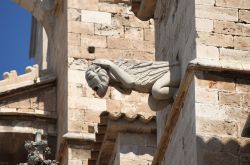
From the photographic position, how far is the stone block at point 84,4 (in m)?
20.6

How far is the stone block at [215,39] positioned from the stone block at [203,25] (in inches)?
1.8

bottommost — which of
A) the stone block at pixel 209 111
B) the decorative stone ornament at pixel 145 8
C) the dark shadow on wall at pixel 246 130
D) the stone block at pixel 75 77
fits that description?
the dark shadow on wall at pixel 246 130

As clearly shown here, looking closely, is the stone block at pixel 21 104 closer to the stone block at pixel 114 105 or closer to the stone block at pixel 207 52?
the stone block at pixel 114 105

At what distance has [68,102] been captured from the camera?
19.7 metres

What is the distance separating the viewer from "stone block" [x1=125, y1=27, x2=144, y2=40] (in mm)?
20500

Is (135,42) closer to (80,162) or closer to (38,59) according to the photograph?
(80,162)

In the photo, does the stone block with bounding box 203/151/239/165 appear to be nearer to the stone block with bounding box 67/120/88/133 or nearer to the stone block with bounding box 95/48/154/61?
the stone block with bounding box 67/120/88/133

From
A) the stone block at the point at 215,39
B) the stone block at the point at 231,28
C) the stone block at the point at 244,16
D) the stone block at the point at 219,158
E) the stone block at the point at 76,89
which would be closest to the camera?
the stone block at the point at 219,158

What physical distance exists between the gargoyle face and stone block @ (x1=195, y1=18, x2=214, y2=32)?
1.06 m

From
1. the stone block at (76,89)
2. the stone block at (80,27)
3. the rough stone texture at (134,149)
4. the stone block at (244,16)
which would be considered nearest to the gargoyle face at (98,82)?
the stone block at (244,16)

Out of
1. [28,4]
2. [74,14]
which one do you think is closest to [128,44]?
[74,14]

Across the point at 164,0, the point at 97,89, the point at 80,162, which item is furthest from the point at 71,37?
the point at 97,89

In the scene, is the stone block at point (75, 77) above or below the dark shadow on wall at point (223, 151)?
above

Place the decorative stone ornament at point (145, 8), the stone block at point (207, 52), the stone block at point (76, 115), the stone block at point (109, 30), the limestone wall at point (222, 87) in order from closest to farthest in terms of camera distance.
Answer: the limestone wall at point (222, 87) → the stone block at point (207, 52) → the decorative stone ornament at point (145, 8) → the stone block at point (76, 115) → the stone block at point (109, 30)
